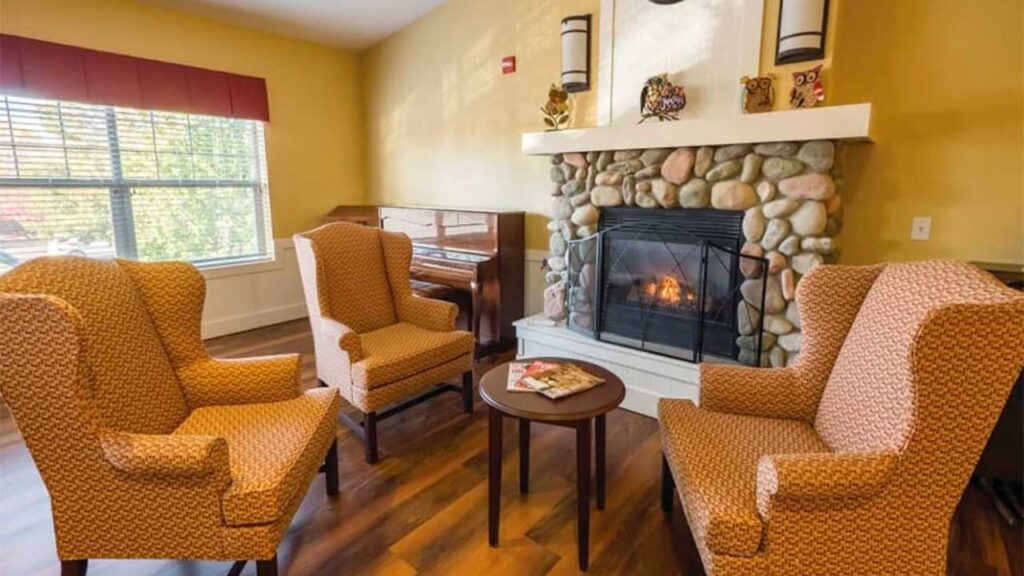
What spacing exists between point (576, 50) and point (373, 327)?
79.6 inches

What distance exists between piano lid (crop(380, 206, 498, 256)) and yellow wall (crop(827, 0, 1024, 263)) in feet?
6.83

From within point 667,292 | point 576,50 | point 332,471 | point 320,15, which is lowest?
point 332,471

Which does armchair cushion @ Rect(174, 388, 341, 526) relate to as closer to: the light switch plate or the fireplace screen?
the fireplace screen

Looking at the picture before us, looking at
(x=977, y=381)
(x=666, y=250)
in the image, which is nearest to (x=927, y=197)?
(x=666, y=250)

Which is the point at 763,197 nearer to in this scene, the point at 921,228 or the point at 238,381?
the point at 921,228

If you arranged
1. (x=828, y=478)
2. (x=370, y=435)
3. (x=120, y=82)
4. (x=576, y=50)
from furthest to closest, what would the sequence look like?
(x=120, y=82), (x=576, y=50), (x=370, y=435), (x=828, y=478)

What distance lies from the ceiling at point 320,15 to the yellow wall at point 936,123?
2922 millimetres

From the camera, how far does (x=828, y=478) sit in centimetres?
122

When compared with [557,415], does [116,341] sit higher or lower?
higher

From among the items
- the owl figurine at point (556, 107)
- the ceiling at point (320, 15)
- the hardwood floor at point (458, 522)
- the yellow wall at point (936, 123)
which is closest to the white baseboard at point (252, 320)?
the hardwood floor at point (458, 522)

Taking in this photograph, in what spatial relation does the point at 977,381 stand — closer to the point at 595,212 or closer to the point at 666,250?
the point at 666,250

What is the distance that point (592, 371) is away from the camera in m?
1.96

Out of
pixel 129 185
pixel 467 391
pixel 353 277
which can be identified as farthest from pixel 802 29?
pixel 129 185

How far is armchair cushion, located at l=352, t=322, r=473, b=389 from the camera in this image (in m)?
2.29
